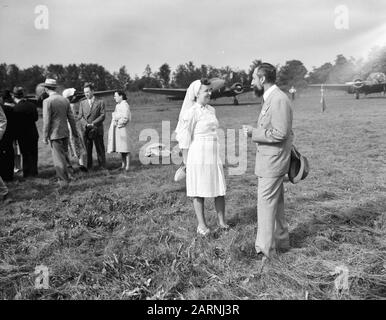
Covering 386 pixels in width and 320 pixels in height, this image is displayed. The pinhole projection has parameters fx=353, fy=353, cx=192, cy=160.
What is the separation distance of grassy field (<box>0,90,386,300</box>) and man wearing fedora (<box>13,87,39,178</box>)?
608 millimetres

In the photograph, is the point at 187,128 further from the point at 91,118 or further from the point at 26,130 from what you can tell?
the point at 26,130

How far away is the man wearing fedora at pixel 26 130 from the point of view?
7.89 metres

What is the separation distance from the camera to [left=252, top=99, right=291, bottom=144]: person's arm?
335 cm

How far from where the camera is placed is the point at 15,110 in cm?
783

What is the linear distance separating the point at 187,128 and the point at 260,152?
1163 mm

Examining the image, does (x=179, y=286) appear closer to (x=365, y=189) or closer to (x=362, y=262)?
(x=362, y=262)

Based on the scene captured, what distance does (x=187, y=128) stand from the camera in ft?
14.5

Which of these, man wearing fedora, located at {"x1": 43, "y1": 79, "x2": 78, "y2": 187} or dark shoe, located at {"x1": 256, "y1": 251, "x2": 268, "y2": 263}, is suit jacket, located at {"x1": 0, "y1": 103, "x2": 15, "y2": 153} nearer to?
man wearing fedora, located at {"x1": 43, "y1": 79, "x2": 78, "y2": 187}

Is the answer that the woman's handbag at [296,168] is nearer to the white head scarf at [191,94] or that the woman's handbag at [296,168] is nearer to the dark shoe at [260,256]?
the dark shoe at [260,256]

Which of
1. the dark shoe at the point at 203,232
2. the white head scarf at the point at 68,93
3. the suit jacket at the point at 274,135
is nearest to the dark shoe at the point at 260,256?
the dark shoe at the point at 203,232
